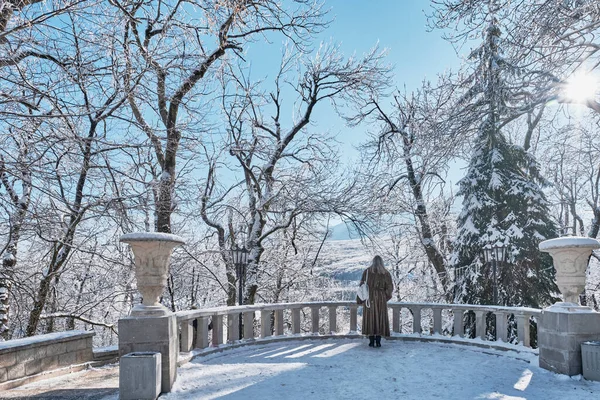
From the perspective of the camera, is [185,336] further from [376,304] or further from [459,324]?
[459,324]

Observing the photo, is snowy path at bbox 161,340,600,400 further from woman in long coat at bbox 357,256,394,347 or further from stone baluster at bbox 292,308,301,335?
stone baluster at bbox 292,308,301,335

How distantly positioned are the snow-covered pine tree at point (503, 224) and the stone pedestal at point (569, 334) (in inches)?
219

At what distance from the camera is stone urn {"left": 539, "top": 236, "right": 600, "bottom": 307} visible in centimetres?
565

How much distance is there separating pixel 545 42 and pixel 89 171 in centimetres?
688

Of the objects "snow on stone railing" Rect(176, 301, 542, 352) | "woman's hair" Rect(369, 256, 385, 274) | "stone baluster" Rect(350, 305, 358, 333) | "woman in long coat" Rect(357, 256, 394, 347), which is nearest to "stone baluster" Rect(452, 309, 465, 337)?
"snow on stone railing" Rect(176, 301, 542, 352)

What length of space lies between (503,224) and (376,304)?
6.36 metres

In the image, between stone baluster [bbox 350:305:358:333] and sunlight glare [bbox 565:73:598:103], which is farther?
stone baluster [bbox 350:305:358:333]

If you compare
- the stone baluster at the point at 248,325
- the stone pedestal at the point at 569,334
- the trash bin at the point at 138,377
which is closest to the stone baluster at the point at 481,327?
the stone pedestal at the point at 569,334

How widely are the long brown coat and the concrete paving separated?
4.26 m

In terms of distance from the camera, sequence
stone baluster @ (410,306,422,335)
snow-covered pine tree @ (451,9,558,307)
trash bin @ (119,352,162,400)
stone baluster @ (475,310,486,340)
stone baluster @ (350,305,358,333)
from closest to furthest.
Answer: trash bin @ (119,352,162,400) → stone baluster @ (475,310,486,340) → stone baluster @ (410,306,422,335) → stone baluster @ (350,305,358,333) → snow-covered pine tree @ (451,9,558,307)

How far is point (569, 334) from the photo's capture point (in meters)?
5.65

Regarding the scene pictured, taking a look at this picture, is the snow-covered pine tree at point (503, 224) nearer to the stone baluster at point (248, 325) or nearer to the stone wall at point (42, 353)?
the stone baluster at point (248, 325)

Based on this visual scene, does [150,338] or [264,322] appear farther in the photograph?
[264,322]

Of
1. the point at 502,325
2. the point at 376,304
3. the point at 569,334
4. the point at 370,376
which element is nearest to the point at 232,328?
the point at 376,304
